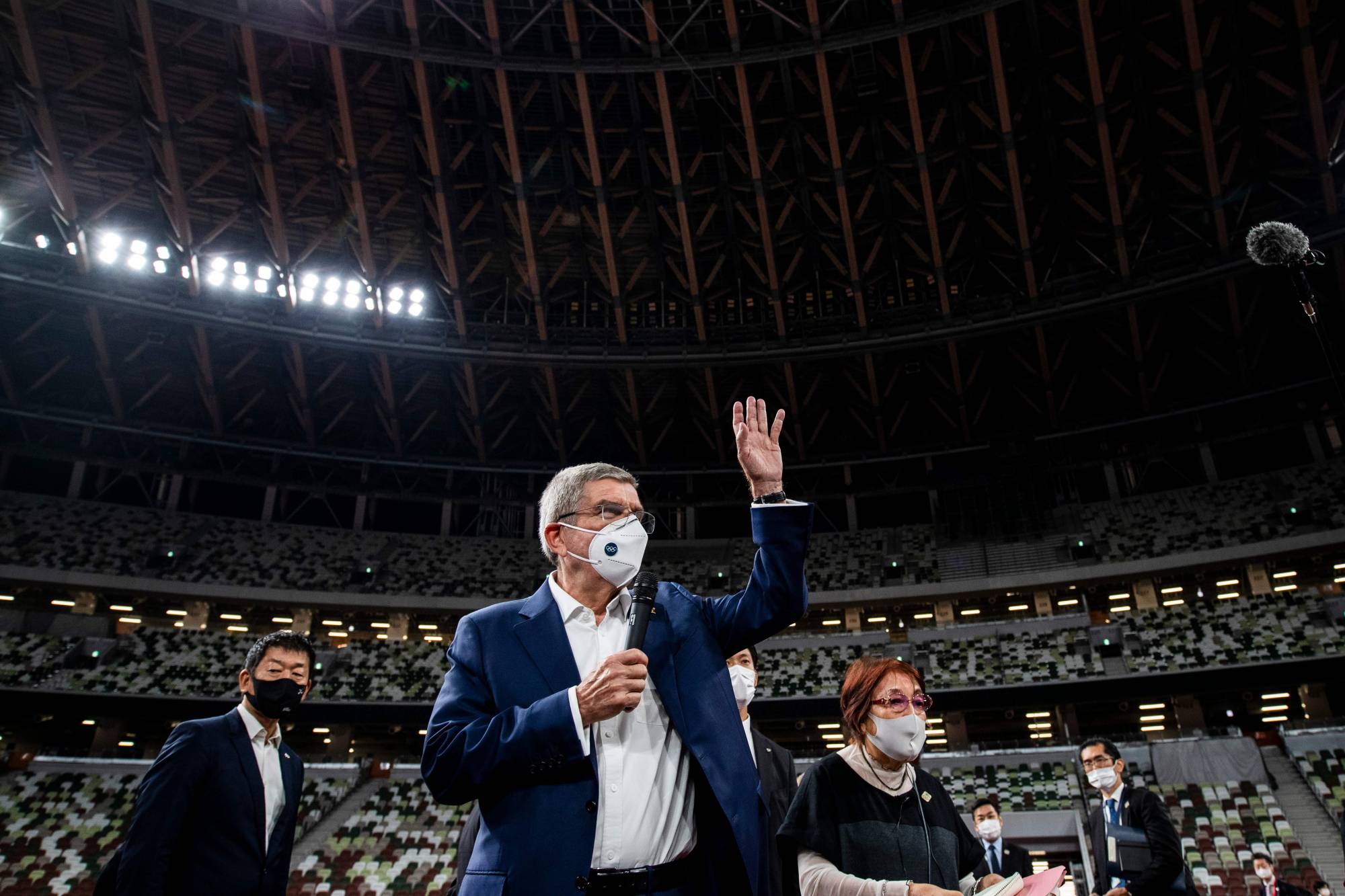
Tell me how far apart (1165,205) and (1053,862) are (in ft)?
63.5

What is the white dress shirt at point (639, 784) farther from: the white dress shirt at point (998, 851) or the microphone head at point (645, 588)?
the white dress shirt at point (998, 851)

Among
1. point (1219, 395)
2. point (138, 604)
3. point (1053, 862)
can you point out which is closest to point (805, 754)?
point (1053, 862)

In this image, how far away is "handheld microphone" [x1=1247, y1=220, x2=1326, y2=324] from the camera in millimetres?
5438

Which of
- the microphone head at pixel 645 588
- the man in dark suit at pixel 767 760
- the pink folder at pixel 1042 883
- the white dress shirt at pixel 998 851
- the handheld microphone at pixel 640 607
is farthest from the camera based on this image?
the white dress shirt at pixel 998 851

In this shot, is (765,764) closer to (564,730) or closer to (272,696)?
(272,696)

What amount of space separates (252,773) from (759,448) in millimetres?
3359

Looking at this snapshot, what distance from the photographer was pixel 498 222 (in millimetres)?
28750

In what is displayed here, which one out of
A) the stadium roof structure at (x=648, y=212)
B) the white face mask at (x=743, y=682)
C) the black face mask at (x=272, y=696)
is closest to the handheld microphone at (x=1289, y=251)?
the white face mask at (x=743, y=682)

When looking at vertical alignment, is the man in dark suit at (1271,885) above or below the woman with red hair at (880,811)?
below

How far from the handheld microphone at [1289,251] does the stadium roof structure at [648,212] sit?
18993 millimetres

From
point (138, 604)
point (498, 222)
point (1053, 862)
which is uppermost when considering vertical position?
point (498, 222)

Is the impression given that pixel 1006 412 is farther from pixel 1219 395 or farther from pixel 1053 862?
pixel 1053 862

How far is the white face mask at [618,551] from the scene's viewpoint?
2.78 metres

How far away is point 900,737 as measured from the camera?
11.9 ft
